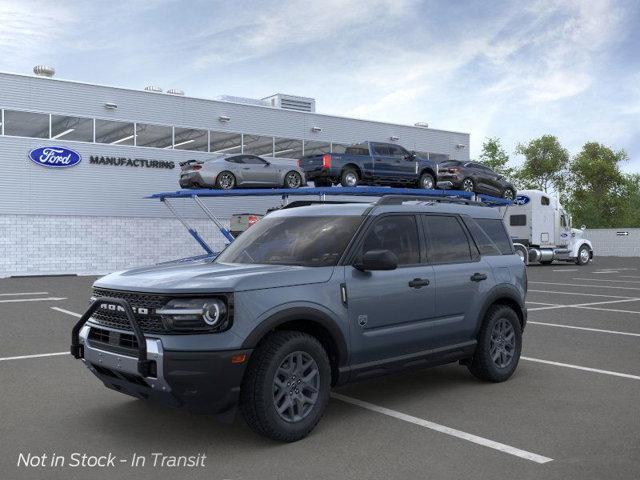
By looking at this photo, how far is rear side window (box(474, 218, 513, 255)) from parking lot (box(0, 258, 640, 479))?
139 centimetres

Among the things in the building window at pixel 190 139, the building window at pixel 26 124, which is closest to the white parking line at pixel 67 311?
the building window at pixel 26 124

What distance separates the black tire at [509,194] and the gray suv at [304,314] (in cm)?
2157

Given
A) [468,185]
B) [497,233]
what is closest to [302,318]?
[497,233]

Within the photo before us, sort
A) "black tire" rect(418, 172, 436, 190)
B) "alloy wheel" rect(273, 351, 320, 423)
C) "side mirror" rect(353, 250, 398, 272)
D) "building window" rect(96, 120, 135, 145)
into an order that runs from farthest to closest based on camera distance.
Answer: "building window" rect(96, 120, 135, 145)
"black tire" rect(418, 172, 436, 190)
"side mirror" rect(353, 250, 398, 272)
"alloy wheel" rect(273, 351, 320, 423)

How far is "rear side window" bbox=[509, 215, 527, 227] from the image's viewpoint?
31.4m

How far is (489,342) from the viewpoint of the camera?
666 cm

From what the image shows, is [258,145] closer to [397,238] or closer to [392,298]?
[397,238]

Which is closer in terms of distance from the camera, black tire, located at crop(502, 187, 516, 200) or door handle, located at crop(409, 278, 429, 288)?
door handle, located at crop(409, 278, 429, 288)

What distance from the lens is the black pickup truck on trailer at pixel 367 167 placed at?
75.0 ft

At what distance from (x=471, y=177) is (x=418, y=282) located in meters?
20.9

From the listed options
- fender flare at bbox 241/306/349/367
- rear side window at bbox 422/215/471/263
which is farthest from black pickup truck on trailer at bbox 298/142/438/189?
fender flare at bbox 241/306/349/367

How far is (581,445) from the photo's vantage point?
15.6ft

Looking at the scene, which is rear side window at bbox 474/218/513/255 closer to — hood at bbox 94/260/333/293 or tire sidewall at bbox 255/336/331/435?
hood at bbox 94/260/333/293

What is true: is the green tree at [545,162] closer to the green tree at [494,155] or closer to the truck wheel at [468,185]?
the green tree at [494,155]
